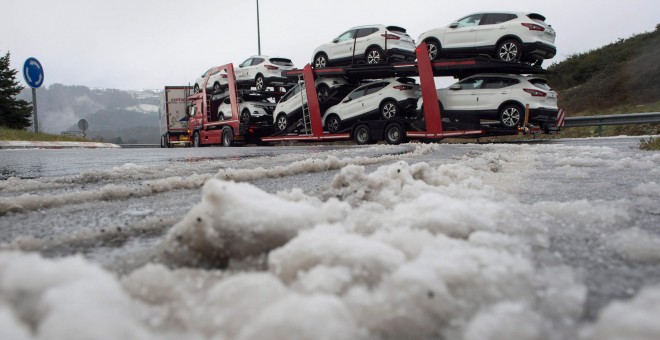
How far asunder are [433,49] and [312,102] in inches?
161

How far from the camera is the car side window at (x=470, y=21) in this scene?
467 inches

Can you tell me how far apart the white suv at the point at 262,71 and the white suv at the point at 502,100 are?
7.09m

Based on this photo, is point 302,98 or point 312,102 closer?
point 312,102

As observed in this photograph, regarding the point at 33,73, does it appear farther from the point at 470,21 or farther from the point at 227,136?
the point at 470,21

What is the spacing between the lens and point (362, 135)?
13.5 m

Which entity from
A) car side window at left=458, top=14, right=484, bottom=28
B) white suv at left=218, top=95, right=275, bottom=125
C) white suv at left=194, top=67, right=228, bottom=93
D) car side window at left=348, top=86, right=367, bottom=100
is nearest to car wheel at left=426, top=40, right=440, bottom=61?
car side window at left=458, top=14, right=484, bottom=28

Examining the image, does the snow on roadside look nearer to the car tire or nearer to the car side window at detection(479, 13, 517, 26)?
the car side window at detection(479, 13, 517, 26)

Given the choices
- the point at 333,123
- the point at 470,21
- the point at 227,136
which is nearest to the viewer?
the point at 470,21

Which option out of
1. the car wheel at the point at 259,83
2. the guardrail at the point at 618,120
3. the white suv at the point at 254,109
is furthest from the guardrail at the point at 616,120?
the car wheel at the point at 259,83

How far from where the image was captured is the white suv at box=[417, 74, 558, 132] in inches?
435

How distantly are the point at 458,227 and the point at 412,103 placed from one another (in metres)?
11.9

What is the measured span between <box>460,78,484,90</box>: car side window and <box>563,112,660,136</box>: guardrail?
19.9 ft

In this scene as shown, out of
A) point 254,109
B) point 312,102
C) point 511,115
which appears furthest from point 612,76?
point 254,109

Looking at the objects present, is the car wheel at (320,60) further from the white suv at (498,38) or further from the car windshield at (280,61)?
the white suv at (498,38)
